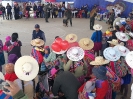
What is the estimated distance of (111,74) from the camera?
378 cm

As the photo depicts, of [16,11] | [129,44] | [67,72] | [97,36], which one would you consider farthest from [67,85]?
[16,11]

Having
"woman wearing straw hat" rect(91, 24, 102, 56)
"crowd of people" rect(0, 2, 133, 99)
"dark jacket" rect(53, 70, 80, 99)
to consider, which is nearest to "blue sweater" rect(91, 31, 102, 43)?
"woman wearing straw hat" rect(91, 24, 102, 56)

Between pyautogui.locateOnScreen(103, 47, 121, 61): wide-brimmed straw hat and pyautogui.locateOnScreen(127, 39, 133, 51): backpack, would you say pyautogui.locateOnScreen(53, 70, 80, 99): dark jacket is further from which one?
pyautogui.locateOnScreen(127, 39, 133, 51): backpack

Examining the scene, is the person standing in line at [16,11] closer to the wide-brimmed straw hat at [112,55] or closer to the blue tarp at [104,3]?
the blue tarp at [104,3]

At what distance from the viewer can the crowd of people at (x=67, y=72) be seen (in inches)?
128

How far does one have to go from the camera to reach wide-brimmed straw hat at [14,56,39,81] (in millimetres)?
3283

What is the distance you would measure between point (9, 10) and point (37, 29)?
11260 mm

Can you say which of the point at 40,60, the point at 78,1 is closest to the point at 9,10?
the point at 78,1

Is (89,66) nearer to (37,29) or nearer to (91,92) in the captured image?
(91,92)

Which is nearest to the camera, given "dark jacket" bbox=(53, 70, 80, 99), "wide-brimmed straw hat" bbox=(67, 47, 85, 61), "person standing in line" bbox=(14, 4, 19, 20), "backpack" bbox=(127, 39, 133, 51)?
"dark jacket" bbox=(53, 70, 80, 99)

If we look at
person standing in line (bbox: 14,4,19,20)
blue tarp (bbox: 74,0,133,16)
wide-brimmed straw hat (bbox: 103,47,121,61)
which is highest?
blue tarp (bbox: 74,0,133,16)

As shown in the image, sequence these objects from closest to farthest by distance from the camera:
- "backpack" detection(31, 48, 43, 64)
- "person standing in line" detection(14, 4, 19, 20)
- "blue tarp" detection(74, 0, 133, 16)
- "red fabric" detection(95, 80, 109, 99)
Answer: "red fabric" detection(95, 80, 109, 99)
"backpack" detection(31, 48, 43, 64)
"blue tarp" detection(74, 0, 133, 16)
"person standing in line" detection(14, 4, 19, 20)

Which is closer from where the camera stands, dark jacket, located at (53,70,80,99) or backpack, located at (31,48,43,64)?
dark jacket, located at (53,70,80,99)

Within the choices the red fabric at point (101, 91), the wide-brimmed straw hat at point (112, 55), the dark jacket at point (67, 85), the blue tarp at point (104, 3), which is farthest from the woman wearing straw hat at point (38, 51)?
the blue tarp at point (104, 3)
